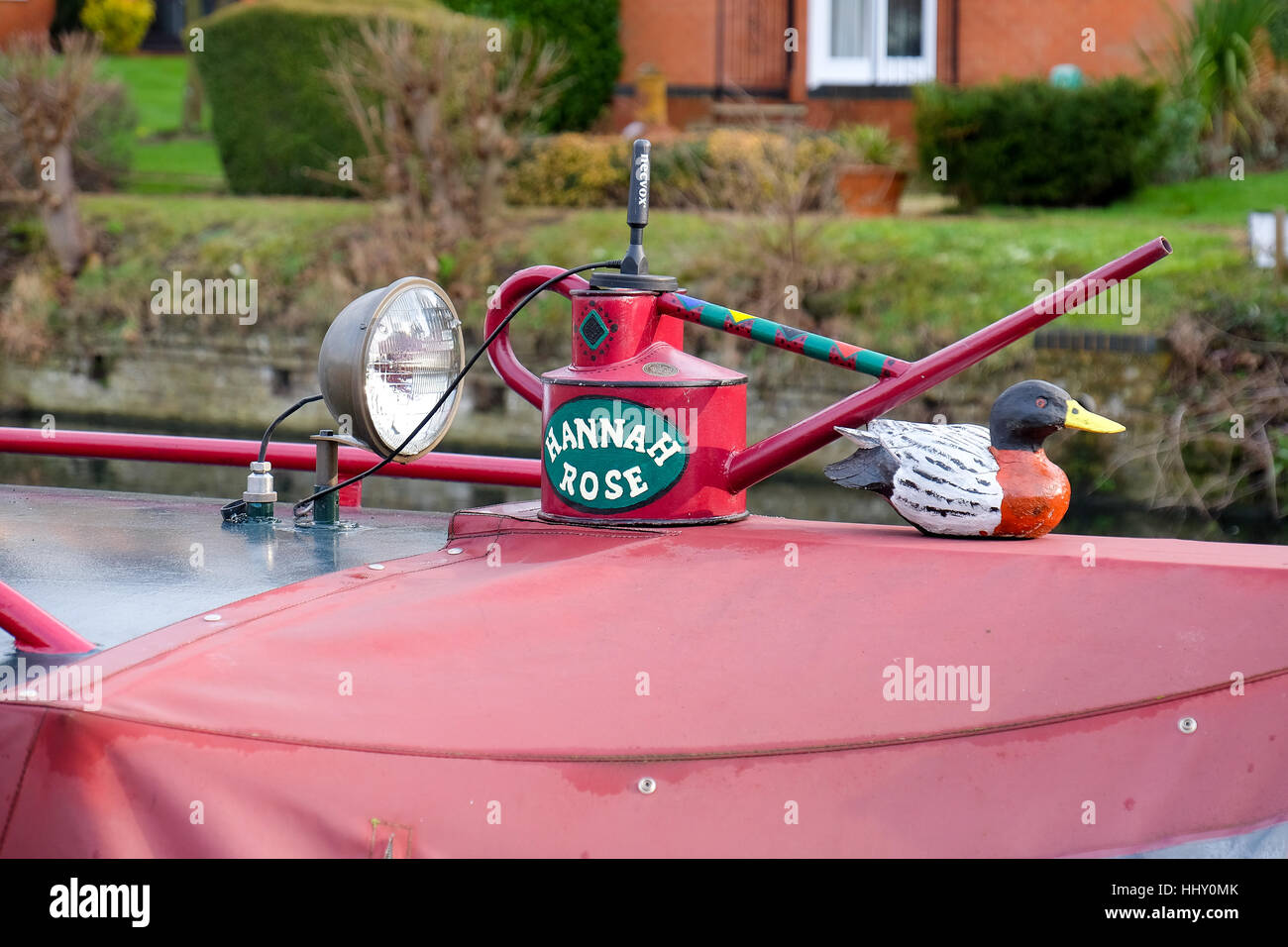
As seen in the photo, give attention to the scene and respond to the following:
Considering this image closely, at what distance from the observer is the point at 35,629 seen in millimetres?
1604

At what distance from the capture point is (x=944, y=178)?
46.1ft

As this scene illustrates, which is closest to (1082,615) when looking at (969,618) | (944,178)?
(969,618)

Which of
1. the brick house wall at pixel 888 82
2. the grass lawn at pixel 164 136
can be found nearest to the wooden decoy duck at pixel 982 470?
the brick house wall at pixel 888 82

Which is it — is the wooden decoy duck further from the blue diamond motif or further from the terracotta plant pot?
the terracotta plant pot

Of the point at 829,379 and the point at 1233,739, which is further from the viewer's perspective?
the point at 829,379

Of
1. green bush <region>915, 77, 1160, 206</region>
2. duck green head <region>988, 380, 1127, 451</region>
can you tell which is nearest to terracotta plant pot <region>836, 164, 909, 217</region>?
green bush <region>915, 77, 1160, 206</region>

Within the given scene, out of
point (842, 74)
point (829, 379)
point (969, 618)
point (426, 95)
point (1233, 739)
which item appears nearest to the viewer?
point (1233, 739)

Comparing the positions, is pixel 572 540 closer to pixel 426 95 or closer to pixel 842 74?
pixel 426 95

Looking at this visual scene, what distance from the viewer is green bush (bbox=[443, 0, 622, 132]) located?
15931 mm

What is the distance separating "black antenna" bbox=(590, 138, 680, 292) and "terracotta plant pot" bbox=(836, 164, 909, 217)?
37.7ft
